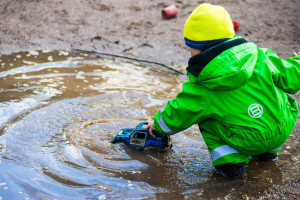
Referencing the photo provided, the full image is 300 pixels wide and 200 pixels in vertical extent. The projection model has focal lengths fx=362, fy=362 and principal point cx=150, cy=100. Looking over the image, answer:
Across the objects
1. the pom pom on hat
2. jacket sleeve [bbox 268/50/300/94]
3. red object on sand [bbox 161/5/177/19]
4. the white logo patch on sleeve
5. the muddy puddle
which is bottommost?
the muddy puddle

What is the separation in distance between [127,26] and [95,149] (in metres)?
3.67

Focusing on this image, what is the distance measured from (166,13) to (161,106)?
3.01 meters

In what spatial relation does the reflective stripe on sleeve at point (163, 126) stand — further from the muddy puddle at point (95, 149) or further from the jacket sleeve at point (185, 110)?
the muddy puddle at point (95, 149)

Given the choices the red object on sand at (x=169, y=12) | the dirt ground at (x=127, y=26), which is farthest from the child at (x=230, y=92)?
the red object on sand at (x=169, y=12)

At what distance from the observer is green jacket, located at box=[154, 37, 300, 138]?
2.30 meters

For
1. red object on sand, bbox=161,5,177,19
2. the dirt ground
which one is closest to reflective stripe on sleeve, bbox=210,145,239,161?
the dirt ground

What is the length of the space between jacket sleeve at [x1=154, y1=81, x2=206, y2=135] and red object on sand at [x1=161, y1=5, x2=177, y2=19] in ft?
13.6

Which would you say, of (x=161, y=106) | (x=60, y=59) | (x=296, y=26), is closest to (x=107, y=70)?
(x=60, y=59)

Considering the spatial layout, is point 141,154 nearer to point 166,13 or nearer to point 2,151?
point 2,151

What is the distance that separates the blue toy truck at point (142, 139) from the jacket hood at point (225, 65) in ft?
2.42

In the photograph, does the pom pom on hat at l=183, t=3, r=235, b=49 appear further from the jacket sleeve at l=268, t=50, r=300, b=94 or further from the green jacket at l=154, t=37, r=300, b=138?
the jacket sleeve at l=268, t=50, r=300, b=94

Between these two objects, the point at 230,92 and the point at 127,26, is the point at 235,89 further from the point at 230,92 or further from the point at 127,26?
the point at 127,26

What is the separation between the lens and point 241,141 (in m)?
2.46

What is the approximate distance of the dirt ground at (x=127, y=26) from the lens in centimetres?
559
